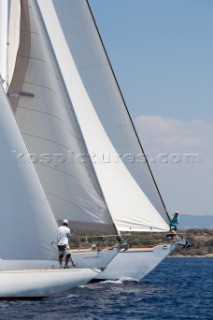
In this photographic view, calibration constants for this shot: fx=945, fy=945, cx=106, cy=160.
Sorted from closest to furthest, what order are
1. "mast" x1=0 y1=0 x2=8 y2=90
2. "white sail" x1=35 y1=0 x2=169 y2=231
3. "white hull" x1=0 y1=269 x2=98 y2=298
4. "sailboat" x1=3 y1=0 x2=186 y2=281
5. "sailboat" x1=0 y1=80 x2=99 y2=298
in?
"white hull" x1=0 y1=269 x2=98 y2=298 → "sailboat" x1=0 y1=80 x2=99 y2=298 → "mast" x1=0 y1=0 x2=8 y2=90 → "sailboat" x1=3 y1=0 x2=186 y2=281 → "white sail" x1=35 y1=0 x2=169 y2=231

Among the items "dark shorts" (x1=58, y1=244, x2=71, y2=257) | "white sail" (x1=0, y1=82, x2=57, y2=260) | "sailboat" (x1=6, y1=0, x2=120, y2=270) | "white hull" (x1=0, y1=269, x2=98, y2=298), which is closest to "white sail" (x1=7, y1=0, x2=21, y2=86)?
"sailboat" (x1=6, y1=0, x2=120, y2=270)

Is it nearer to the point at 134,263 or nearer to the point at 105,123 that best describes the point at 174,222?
the point at 134,263

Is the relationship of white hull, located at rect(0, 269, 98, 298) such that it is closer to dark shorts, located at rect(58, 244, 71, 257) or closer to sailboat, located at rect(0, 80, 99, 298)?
sailboat, located at rect(0, 80, 99, 298)

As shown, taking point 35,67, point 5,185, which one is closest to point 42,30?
point 35,67

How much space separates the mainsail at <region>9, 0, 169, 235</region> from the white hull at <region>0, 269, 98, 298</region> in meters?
4.88

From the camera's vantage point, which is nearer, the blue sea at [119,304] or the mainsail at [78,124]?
the blue sea at [119,304]

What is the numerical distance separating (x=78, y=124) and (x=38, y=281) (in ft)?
27.3

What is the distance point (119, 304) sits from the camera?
32906 millimetres

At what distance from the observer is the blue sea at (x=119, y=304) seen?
2925 centimetres

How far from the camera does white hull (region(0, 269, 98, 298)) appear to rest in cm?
3042

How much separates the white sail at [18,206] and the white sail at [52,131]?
5.33 metres

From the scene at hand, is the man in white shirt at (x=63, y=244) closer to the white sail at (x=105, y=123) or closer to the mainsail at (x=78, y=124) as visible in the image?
the mainsail at (x=78, y=124)

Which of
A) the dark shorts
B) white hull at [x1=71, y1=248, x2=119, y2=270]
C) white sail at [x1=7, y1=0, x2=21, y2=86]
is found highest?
white sail at [x1=7, y1=0, x2=21, y2=86]

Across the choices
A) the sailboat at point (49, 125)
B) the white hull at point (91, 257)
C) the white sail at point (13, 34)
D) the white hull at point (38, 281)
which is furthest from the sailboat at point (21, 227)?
the white hull at point (91, 257)
